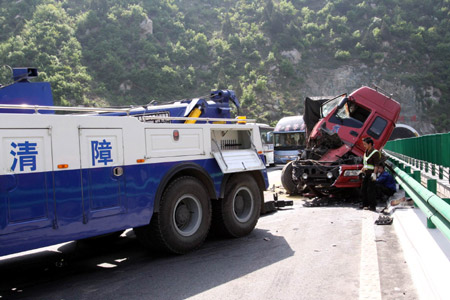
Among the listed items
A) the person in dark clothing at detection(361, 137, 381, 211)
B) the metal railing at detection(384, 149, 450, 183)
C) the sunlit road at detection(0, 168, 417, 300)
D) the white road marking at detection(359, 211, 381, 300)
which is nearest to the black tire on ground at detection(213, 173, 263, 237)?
the sunlit road at detection(0, 168, 417, 300)

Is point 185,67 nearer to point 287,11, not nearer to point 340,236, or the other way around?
point 287,11

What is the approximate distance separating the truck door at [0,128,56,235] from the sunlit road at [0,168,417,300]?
0.96 m

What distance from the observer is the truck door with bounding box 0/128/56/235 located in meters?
4.34

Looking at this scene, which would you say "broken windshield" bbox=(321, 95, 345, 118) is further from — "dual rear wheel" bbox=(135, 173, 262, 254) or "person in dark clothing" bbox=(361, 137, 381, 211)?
"dual rear wheel" bbox=(135, 173, 262, 254)

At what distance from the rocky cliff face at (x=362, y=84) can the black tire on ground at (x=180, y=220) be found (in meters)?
49.5

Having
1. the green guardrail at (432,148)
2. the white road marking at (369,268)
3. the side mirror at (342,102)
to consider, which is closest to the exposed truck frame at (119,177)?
the white road marking at (369,268)

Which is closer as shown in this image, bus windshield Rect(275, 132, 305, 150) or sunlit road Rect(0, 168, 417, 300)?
sunlit road Rect(0, 168, 417, 300)

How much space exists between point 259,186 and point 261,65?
50.8 meters

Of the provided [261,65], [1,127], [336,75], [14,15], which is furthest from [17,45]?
[1,127]

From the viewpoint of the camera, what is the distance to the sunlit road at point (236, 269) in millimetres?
4676

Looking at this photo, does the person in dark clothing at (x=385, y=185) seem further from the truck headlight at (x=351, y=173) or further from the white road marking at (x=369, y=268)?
the white road marking at (x=369, y=268)

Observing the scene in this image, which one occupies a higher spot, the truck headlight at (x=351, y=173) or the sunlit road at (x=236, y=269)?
the truck headlight at (x=351, y=173)

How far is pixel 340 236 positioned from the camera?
7242 millimetres

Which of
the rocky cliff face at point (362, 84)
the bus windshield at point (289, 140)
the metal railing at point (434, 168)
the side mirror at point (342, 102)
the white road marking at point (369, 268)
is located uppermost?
the rocky cliff face at point (362, 84)
